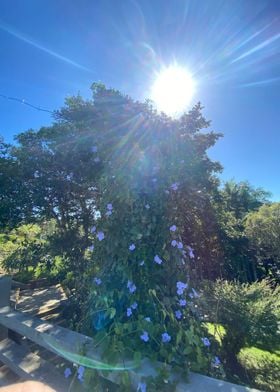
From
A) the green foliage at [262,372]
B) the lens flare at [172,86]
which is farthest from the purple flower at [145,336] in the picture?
the lens flare at [172,86]

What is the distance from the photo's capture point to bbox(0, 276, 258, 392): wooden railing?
1354 millimetres

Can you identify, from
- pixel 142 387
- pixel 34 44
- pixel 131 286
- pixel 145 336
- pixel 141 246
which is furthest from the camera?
pixel 34 44

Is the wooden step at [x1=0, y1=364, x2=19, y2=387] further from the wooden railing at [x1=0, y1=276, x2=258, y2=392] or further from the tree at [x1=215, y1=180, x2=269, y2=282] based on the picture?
the tree at [x1=215, y1=180, x2=269, y2=282]

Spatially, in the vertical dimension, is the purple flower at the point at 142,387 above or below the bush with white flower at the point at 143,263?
below

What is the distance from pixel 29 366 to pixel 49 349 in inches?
14.4

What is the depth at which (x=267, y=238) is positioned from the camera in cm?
917

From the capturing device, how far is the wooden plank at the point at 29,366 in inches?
71.2

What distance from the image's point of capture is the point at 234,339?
2.76 m

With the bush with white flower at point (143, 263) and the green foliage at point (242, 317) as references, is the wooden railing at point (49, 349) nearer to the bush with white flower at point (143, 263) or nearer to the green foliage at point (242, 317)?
the bush with white flower at point (143, 263)

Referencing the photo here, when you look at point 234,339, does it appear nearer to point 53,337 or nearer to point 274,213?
point 53,337

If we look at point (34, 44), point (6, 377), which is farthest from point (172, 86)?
point (6, 377)

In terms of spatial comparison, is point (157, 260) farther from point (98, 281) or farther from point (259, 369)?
point (259, 369)

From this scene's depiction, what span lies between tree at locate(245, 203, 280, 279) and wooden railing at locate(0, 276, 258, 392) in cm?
901

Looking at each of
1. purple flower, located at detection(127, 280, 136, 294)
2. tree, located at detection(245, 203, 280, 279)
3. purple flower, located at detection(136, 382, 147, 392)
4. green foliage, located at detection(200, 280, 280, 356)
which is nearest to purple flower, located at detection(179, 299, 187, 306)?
purple flower, located at detection(127, 280, 136, 294)
